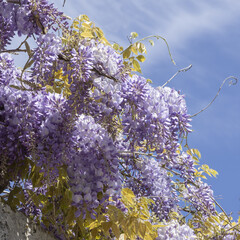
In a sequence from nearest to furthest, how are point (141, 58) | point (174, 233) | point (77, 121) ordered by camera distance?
point (77, 121) < point (141, 58) < point (174, 233)

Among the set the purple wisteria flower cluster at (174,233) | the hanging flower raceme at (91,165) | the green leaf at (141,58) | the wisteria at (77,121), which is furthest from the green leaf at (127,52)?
the purple wisteria flower cluster at (174,233)

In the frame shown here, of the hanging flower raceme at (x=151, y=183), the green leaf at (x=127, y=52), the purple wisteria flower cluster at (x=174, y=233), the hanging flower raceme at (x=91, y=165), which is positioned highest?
the green leaf at (x=127, y=52)

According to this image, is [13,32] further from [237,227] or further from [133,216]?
[237,227]

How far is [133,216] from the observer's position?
2.47 metres

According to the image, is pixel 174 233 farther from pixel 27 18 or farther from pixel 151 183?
pixel 27 18

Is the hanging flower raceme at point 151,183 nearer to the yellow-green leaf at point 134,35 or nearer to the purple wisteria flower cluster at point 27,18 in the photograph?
the yellow-green leaf at point 134,35

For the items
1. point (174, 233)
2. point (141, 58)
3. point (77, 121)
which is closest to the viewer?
point (77, 121)

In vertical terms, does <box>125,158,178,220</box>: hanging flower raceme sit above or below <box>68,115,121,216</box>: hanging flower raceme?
above

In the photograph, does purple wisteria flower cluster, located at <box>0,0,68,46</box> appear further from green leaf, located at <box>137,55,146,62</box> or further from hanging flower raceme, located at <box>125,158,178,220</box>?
hanging flower raceme, located at <box>125,158,178,220</box>

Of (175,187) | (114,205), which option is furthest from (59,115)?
(175,187)

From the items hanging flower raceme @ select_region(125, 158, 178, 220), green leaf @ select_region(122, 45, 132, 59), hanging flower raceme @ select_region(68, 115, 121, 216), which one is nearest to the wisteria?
hanging flower raceme @ select_region(68, 115, 121, 216)

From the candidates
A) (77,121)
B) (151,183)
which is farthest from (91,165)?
(151,183)

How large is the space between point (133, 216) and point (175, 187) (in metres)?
1.62

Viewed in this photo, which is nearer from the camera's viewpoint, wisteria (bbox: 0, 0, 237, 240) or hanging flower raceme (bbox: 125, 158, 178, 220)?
wisteria (bbox: 0, 0, 237, 240)
